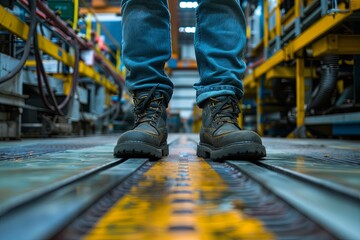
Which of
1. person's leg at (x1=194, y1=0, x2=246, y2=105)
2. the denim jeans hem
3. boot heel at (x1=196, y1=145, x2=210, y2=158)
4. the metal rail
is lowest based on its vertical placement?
the metal rail

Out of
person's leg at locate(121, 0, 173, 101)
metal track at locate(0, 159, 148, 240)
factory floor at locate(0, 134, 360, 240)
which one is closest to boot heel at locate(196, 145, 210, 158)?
person's leg at locate(121, 0, 173, 101)

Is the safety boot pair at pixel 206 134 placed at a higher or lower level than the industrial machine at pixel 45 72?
lower

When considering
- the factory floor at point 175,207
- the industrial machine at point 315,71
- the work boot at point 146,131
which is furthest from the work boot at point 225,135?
the industrial machine at point 315,71

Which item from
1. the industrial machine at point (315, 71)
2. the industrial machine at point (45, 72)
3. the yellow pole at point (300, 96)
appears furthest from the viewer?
the yellow pole at point (300, 96)

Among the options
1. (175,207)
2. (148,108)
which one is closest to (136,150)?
(148,108)

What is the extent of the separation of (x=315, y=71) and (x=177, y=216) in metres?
4.16

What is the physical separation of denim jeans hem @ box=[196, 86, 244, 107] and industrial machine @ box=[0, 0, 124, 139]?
1664mm

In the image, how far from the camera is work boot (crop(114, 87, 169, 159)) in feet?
3.34

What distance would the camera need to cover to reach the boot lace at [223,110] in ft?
3.52

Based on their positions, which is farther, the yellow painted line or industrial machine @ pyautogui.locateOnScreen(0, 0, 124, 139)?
industrial machine @ pyautogui.locateOnScreen(0, 0, 124, 139)

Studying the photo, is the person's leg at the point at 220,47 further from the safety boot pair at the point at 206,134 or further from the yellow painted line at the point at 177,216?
the yellow painted line at the point at 177,216

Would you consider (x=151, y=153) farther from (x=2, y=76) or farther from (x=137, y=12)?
(x=2, y=76)

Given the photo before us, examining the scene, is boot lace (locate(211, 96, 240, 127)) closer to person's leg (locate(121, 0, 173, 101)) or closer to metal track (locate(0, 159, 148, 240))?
person's leg (locate(121, 0, 173, 101))

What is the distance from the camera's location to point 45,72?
311 cm
